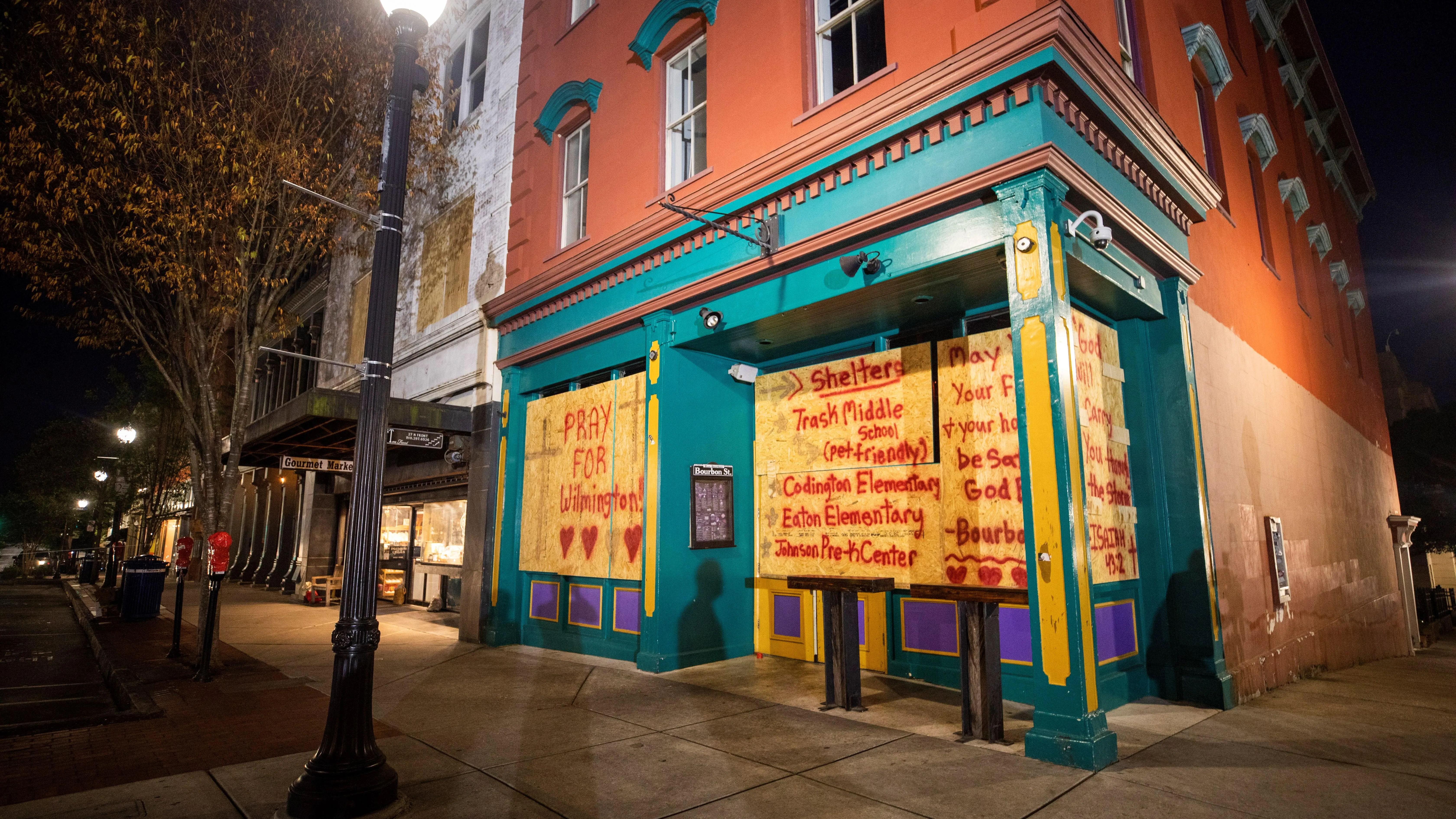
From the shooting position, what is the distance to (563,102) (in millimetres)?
11609

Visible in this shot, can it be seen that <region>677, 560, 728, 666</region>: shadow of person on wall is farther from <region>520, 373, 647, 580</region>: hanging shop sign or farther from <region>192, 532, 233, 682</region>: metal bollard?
<region>192, 532, 233, 682</region>: metal bollard

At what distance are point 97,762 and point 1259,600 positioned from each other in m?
10.8

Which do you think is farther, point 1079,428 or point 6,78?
point 6,78

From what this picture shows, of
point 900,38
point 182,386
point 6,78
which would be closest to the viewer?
point 900,38

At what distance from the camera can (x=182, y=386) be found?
441 inches

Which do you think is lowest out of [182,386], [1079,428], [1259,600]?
[1259,600]

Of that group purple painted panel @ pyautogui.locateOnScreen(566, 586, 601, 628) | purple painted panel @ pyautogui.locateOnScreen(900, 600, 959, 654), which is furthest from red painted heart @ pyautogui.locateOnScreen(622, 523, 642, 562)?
purple painted panel @ pyautogui.locateOnScreen(900, 600, 959, 654)

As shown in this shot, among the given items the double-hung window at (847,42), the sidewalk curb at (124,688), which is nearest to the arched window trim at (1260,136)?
the double-hung window at (847,42)

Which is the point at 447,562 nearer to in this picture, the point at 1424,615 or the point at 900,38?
the point at 900,38

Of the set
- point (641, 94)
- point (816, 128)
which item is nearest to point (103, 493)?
point (641, 94)

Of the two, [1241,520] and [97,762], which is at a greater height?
[1241,520]

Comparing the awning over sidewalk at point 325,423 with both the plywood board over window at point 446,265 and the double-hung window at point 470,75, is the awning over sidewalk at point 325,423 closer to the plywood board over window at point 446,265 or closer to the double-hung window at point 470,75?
the plywood board over window at point 446,265

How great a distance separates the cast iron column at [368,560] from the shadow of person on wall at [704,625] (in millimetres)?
Result: 4261

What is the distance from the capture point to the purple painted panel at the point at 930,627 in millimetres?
7199
